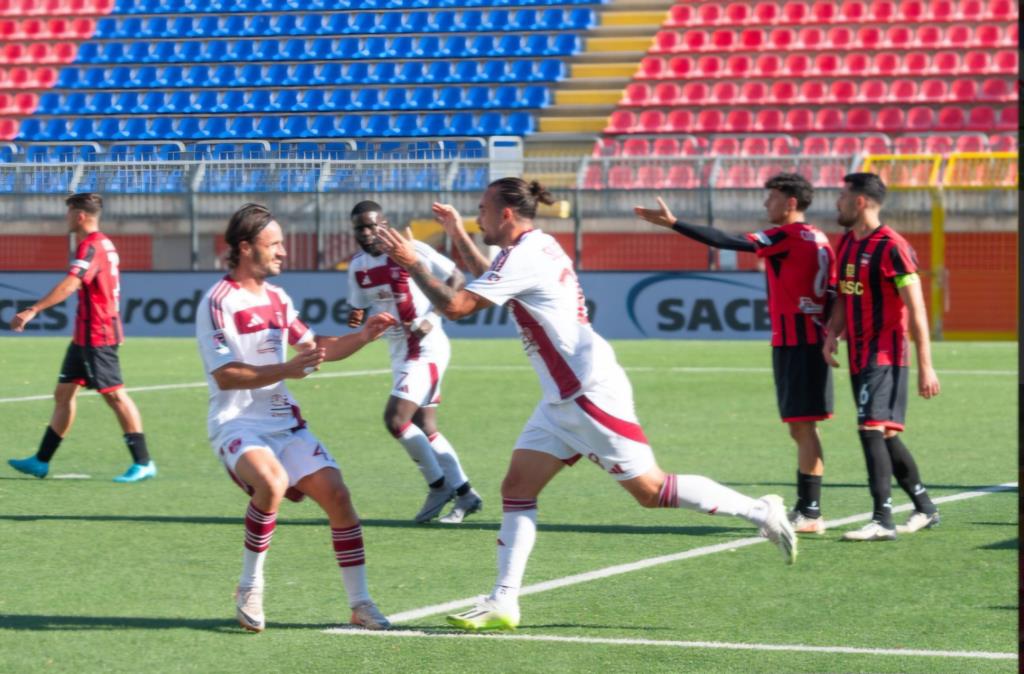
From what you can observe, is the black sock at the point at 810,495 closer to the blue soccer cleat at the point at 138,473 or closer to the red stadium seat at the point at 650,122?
the blue soccer cleat at the point at 138,473

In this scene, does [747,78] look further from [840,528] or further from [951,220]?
[840,528]

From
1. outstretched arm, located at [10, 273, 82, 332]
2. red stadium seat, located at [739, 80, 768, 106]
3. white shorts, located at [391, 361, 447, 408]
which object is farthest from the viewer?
red stadium seat, located at [739, 80, 768, 106]

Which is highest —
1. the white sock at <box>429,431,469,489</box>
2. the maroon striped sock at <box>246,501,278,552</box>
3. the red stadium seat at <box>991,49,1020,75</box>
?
the red stadium seat at <box>991,49,1020,75</box>

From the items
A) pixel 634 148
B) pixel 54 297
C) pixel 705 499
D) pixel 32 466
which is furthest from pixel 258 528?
pixel 634 148

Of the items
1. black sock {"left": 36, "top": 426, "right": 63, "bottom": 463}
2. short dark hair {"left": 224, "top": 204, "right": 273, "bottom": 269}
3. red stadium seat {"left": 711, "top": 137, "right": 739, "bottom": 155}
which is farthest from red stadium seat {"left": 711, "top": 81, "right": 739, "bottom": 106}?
short dark hair {"left": 224, "top": 204, "right": 273, "bottom": 269}

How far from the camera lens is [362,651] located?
6.40 metres

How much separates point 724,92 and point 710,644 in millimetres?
29750

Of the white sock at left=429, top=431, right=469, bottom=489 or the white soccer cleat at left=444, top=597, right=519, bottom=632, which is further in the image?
the white sock at left=429, top=431, right=469, bottom=489

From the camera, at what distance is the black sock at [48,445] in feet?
38.9

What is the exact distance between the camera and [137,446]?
11781 millimetres

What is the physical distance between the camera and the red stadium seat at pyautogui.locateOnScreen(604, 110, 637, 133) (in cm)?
3494

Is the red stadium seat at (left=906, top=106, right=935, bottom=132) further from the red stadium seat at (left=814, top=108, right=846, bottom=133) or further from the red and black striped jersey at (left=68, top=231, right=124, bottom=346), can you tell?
the red and black striped jersey at (left=68, top=231, right=124, bottom=346)

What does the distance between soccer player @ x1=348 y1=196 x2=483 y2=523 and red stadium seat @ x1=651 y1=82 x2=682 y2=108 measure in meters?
25.1

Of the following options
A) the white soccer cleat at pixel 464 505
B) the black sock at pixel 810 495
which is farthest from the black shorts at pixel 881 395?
the white soccer cleat at pixel 464 505
